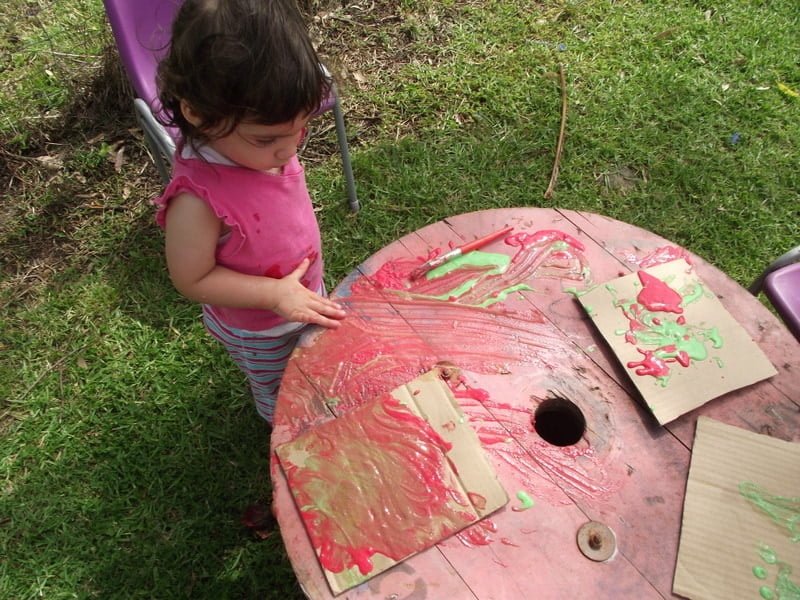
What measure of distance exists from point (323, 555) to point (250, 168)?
806 mm

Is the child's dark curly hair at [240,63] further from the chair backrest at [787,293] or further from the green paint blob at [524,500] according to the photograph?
the chair backrest at [787,293]

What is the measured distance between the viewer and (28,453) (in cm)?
217

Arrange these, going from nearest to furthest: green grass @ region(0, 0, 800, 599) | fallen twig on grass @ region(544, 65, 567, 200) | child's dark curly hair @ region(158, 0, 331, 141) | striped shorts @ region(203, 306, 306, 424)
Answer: child's dark curly hair @ region(158, 0, 331, 141) < striped shorts @ region(203, 306, 306, 424) < green grass @ region(0, 0, 800, 599) < fallen twig on grass @ region(544, 65, 567, 200)

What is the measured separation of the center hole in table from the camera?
51.2 inches

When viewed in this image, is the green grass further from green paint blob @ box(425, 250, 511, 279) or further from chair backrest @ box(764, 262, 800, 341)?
green paint blob @ box(425, 250, 511, 279)

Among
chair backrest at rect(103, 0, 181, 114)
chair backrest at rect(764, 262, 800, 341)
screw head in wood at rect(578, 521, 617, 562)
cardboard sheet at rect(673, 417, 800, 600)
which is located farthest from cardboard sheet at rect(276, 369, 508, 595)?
chair backrest at rect(103, 0, 181, 114)

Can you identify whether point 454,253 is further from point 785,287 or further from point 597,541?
point 785,287

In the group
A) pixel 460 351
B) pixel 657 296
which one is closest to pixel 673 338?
pixel 657 296

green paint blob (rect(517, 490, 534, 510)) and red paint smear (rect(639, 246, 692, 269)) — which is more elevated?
red paint smear (rect(639, 246, 692, 269))

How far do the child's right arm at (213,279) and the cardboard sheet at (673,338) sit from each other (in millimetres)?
672

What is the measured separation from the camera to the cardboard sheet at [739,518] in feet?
3.53

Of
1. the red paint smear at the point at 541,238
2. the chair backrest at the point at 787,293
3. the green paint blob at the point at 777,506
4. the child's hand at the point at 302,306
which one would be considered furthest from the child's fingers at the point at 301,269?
the chair backrest at the point at 787,293

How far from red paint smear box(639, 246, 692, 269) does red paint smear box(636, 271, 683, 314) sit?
5 centimetres

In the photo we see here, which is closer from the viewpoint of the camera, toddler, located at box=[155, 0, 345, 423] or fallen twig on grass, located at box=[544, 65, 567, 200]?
toddler, located at box=[155, 0, 345, 423]
